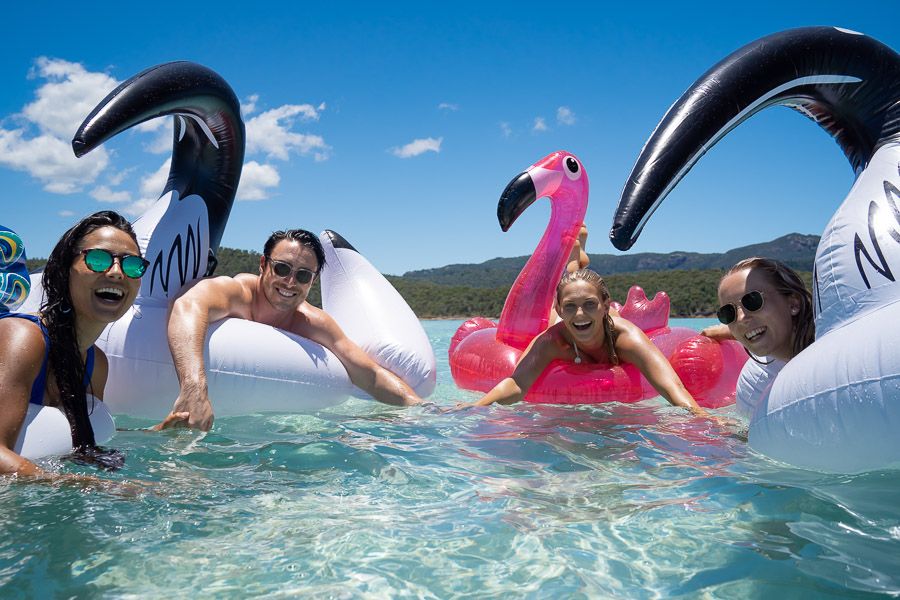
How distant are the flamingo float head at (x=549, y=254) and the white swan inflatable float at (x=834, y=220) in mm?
2166

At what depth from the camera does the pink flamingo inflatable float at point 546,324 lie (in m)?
4.06

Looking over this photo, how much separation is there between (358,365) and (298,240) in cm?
78

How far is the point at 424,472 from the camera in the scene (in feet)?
8.43

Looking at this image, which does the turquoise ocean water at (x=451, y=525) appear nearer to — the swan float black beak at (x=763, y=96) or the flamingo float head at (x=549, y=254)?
the swan float black beak at (x=763, y=96)

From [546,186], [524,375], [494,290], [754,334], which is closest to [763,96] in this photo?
[754,334]

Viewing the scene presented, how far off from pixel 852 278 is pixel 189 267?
3.29 meters

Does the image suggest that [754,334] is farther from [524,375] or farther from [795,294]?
[524,375]

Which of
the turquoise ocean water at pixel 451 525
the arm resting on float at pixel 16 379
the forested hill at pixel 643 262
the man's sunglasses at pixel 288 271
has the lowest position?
the turquoise ocean water at pixel 451 525

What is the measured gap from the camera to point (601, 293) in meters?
3.82

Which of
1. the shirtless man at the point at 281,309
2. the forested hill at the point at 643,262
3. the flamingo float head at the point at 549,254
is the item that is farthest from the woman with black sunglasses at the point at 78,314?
the forested hill at the point at 643,262

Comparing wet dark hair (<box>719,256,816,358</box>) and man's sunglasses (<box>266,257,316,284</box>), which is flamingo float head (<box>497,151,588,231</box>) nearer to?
man's sunglasses (<box>266,257,316,284</box>)

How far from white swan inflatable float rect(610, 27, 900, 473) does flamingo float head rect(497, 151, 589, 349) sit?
7.11 ft

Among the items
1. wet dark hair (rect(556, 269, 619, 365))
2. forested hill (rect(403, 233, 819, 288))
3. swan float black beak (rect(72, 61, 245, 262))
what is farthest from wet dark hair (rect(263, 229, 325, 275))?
forested hill (rect(403, 233, 819, 288))

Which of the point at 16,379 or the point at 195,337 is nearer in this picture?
the point at 16,379
